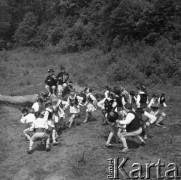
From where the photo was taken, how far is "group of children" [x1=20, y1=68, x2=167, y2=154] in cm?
953

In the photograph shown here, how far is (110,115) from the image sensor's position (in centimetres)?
960

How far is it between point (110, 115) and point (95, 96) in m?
5.93

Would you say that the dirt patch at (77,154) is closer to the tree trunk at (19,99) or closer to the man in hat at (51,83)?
the tree trunk at (19,99)

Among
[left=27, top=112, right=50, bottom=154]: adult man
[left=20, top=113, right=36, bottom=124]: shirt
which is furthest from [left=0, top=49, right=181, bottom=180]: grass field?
[left=20, top=113, right=36, bottom=124]: shirt

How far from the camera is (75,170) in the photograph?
28.1 ft

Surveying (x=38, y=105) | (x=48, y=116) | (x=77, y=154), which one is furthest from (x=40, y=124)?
(x=38, y=105)

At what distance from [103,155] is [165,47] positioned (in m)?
12.5

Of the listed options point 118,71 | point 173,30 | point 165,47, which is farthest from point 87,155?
point 173,30

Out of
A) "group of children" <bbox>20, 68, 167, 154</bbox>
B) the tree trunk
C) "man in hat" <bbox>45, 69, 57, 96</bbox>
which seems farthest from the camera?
the tree trunk

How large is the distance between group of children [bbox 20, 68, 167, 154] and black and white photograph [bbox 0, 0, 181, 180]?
3 cm

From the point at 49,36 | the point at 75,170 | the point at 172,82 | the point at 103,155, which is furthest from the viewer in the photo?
the point at 49,36

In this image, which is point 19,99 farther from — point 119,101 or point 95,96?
point 119,101

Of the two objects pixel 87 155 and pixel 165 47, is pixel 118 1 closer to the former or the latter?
pixel 165 47

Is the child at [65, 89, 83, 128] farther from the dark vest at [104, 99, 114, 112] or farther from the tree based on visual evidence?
the tree
